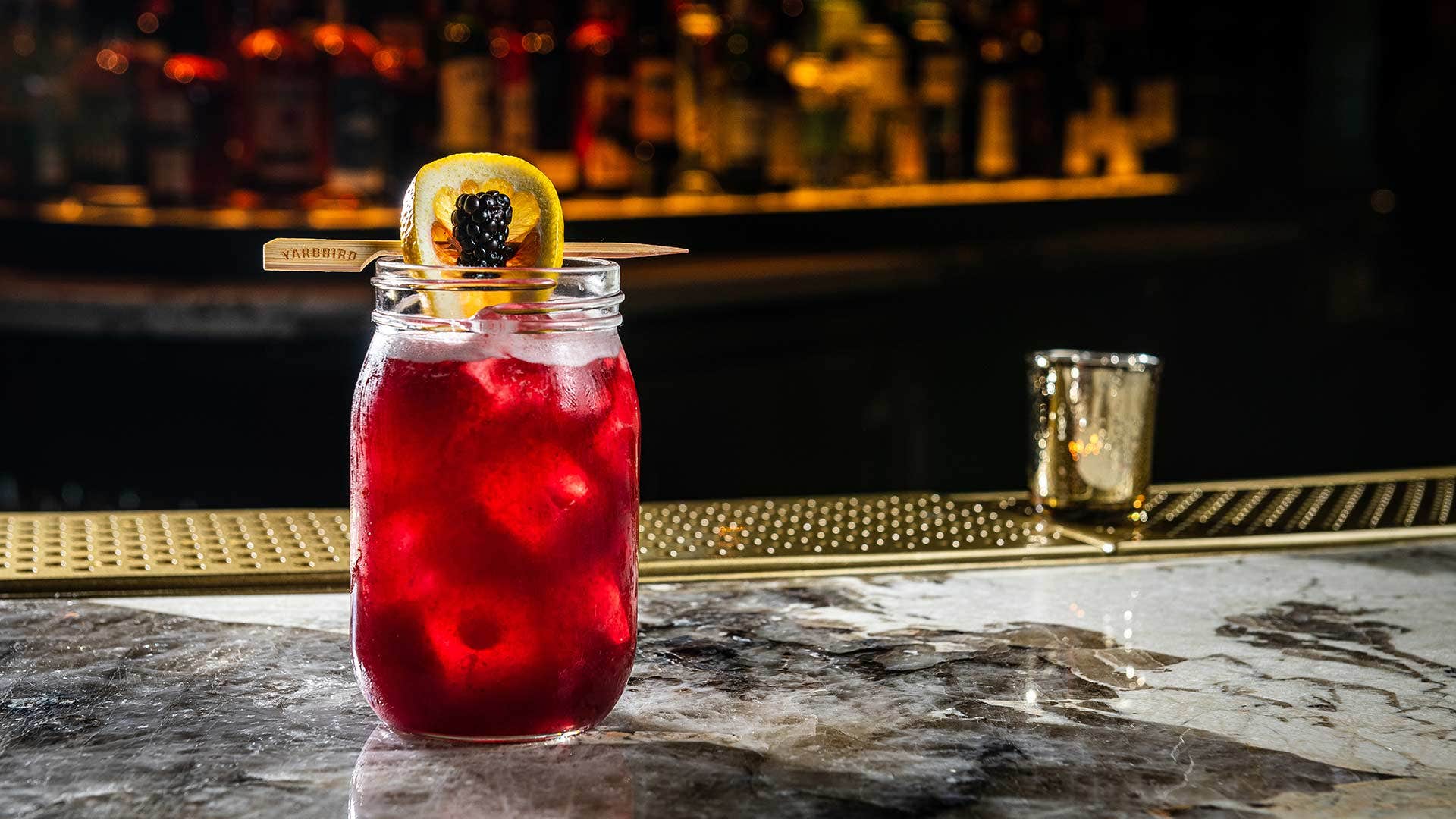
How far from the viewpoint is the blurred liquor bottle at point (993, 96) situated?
3.15 meters

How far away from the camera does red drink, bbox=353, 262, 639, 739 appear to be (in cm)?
70

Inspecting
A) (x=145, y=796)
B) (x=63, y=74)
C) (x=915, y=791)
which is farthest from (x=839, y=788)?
(x=63, y=74)

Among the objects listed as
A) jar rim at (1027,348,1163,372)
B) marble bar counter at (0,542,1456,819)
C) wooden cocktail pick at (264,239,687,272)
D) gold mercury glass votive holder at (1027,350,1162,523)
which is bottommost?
marble bar counter at (0,542,1456,819)

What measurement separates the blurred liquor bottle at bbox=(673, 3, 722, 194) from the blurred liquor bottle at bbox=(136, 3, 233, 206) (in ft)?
2.44

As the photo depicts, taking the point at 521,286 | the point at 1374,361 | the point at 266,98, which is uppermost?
the point at 266,98

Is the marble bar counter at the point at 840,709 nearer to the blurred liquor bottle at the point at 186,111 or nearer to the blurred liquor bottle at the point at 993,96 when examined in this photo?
the blurred liquor bottle at the point at 186,111

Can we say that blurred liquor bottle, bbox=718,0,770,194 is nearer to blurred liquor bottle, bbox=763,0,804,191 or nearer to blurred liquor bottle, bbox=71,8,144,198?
blurred liquor bottle, bbox=763,0,804,191

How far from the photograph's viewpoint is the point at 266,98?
7.82 feet

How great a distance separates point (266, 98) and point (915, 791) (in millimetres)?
1961

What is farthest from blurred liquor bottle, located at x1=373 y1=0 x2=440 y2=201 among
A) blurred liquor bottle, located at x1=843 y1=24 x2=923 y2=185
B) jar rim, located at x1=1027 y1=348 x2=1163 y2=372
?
jar rim, located at x1=1027 y1=348 x2=1163 y2=372

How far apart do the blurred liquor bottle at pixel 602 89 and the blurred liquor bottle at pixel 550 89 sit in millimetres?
23

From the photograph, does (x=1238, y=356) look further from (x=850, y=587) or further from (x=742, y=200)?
(x=850, y=587)

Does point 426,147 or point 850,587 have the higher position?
point 426,147

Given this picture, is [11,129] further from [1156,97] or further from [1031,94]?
[1156,97]
